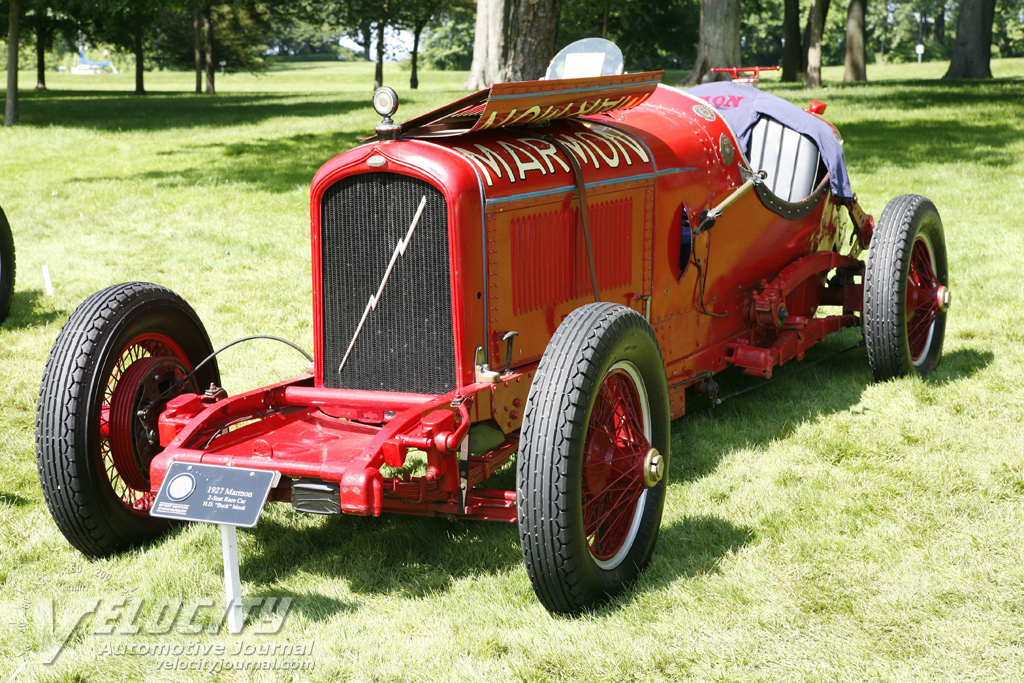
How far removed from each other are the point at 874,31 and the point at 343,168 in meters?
82.2

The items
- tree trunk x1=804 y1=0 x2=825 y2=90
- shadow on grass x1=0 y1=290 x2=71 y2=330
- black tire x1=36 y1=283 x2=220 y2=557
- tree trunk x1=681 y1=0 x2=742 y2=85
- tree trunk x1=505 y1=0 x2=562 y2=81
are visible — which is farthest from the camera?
tree trunk x1=804 y1=0 x2=825 y2=90

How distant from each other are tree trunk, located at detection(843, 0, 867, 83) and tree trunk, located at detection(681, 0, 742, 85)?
9.54 metres

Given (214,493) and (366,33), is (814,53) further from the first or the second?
(366,33)

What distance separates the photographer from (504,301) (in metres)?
3.82

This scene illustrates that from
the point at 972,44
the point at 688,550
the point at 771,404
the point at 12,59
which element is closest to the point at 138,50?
the point at 12,59

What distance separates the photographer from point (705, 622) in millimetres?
3234

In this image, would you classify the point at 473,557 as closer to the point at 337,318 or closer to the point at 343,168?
the point at 337,318

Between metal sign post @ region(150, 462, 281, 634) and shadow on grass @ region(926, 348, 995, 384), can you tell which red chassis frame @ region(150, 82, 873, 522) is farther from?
shadow on grass @ region(926, 348, 995, 384)

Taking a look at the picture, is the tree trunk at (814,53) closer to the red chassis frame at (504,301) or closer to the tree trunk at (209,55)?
the red chassis frame at (504,301)

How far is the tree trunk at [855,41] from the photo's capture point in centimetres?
2411

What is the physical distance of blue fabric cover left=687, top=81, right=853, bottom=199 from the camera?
575 centimetres

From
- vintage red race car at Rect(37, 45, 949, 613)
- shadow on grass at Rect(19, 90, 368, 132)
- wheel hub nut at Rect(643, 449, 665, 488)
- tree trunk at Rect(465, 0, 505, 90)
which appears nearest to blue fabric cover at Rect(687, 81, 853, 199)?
vintage red race car at Rect(37, 45, 949, 613)

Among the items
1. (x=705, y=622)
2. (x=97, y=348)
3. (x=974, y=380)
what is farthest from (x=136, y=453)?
(x=974, y=380)

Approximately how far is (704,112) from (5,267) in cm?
520
